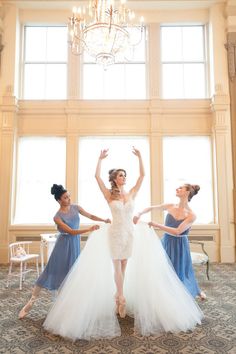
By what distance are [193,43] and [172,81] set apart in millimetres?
1076

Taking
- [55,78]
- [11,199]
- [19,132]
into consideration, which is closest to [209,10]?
[55,78]

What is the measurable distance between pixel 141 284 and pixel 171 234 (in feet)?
2.47

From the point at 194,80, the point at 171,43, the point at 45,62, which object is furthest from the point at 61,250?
the point at 171,43

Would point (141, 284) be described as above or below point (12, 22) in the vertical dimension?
below

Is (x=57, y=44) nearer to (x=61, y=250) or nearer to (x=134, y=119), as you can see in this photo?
(x=134, y=119)

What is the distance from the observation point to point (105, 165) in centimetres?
632

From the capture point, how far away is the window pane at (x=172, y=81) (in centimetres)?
656

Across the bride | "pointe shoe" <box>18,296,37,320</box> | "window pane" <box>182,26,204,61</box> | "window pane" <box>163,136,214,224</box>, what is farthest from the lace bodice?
"window pane" <box>182,26,204,61</box>

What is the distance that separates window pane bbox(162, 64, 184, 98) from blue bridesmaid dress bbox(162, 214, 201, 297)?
3.88 metres

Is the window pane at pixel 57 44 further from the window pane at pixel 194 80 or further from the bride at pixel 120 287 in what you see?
the bride at pixel 120 287

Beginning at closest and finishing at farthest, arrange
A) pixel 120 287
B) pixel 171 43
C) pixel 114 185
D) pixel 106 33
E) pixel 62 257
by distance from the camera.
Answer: pixel 120 287 < pixel 114 185 < pixel 62 257 < pixel 106 33 < pixel 171 43

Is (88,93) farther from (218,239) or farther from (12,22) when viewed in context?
(218,239)

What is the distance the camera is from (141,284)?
2.95m

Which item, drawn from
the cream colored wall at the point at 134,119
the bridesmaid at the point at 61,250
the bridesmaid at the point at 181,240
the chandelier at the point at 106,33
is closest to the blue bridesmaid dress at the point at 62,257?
the bridesmaid at the point at 61,250
